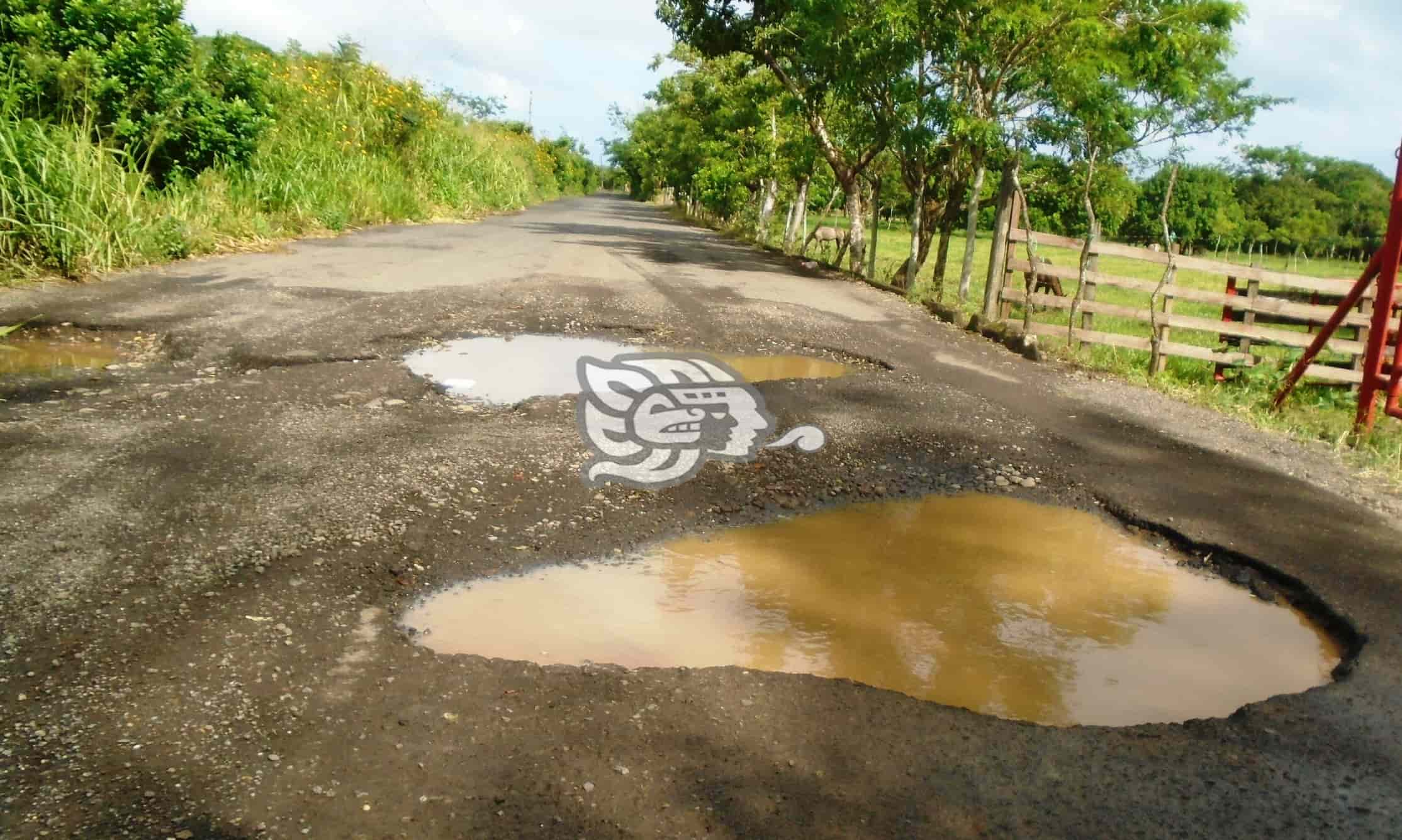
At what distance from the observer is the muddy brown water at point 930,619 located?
323cm

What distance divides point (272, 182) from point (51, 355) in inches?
337

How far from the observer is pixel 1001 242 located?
10.6 m

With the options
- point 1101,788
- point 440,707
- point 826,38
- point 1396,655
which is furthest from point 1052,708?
point 826,38

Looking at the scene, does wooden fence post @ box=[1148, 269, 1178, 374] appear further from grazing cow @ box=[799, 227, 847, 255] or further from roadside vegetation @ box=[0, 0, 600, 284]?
roadside vegetation @ box=[0, 0, 600, 284]

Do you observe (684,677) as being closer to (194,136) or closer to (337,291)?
(337,291)

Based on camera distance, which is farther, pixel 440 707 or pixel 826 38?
pixel 826 38

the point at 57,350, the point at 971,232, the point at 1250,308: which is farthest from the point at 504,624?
the point at 971,232

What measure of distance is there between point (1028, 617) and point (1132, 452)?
2698 mm

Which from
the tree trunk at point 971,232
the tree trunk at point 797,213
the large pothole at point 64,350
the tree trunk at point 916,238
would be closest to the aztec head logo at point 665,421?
the large pothole at point 64,350

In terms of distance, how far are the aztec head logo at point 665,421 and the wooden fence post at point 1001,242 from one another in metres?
4.74

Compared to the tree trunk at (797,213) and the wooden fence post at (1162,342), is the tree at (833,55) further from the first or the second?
the wooden fence post at (1162,342)

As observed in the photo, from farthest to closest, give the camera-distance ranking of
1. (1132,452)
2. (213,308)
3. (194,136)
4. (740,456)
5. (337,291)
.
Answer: (194,136), (337,291), (213,308), (1132,452), (740,456)

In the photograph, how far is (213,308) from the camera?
7.63m

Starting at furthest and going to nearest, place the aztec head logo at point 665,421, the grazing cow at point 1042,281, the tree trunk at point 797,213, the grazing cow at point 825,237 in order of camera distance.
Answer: the tree trunk at point 797,213
the grazing cow at point 825,237
the grazing cow at point 1042,281
the aztec head logo at point 665,421
